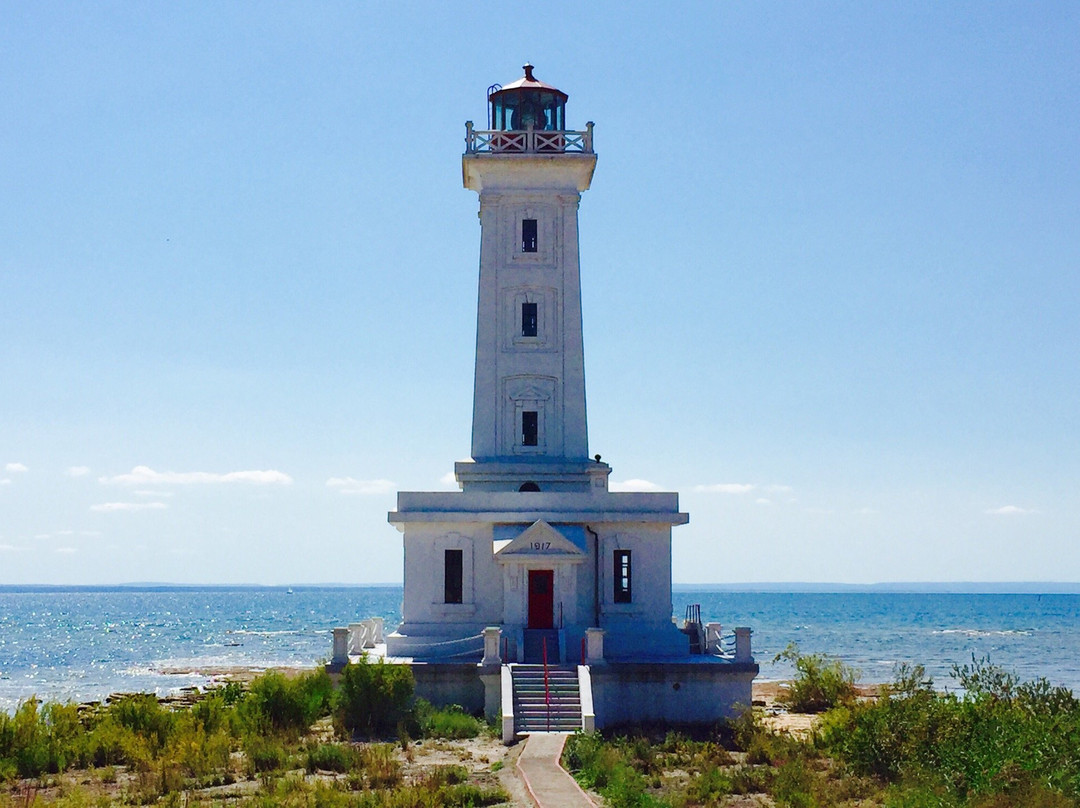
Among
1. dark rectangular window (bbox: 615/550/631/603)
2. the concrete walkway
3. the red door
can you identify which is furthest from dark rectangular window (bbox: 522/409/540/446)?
the concrete walkway

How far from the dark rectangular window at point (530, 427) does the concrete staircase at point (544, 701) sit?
788cm

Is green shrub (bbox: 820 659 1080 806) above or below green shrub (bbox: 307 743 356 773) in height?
above

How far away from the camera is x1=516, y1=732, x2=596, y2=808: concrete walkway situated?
59.5ft

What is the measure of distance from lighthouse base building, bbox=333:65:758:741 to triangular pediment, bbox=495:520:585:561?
0.03 meters

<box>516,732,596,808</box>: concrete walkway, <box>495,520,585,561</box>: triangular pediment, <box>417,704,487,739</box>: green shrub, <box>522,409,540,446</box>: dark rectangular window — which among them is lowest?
<box>516,732,596,808</box>: concrete walkway

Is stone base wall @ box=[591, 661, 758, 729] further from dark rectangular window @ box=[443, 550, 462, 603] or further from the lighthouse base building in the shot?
dark rectangular window @ box=[443, 550, 462, 603]

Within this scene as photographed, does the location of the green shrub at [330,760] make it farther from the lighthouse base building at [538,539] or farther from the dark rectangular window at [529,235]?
the dark rectangular window at [529,235]

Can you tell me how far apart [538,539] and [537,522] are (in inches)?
16.1

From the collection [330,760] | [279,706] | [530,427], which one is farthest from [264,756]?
[530,427]

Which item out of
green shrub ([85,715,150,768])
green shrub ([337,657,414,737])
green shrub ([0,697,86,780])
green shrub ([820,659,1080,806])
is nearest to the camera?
green shrub ([820,659,1080,806])

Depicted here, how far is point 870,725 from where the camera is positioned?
21312 millimetres

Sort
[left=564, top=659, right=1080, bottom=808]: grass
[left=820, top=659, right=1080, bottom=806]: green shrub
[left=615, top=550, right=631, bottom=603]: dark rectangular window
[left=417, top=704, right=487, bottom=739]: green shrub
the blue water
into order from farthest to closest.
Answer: the blue water < [left=615, top=550, right=631, bottom=603]: dark rectangular window < [left=417, top=704, right=487, bottom=739]: green shrub < [left=564, top=659, right=1080, bottom=808]: grass < [left=820, top=659, right=1080, bottom=806]: green shrub

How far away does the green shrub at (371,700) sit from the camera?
25703 mm

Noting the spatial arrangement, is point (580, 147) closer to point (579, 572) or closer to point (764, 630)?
point (579, 572)
